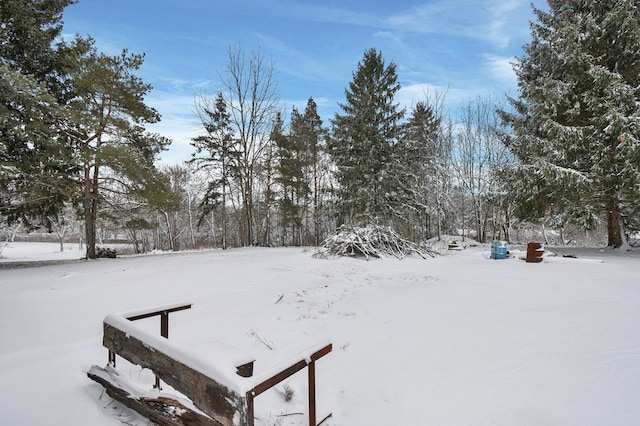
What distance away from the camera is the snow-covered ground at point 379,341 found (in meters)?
2.16

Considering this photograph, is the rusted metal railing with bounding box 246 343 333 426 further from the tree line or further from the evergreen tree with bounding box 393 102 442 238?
the evergreen tree with bounding box 393 102 442 238

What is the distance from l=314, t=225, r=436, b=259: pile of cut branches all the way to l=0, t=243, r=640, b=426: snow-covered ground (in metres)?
3.41

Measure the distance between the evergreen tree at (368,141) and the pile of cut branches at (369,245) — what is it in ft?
20.7

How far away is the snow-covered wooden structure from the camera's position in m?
1.42

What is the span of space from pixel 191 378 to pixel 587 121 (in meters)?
16.0

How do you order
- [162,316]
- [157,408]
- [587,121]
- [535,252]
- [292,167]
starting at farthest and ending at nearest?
[292,167]
[587,121]
[535,252]
[162,316]
[157,408]

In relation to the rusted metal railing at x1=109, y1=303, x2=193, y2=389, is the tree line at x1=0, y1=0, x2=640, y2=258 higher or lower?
higher

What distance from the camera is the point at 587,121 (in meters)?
12.0

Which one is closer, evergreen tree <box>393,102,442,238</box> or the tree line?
the tree line

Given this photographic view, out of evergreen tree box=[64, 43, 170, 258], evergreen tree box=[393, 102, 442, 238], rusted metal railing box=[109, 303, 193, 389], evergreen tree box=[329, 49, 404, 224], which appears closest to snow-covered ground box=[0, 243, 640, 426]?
rusted metal railing box=[109, 303, 193, 389]

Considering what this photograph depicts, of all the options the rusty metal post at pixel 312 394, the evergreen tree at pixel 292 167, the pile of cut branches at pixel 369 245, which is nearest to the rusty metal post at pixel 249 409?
the rusty metal post at pixel 312 394

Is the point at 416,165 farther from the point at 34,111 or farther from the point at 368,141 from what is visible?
the point at 34,111

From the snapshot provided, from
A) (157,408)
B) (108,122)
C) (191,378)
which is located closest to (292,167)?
(108,122)

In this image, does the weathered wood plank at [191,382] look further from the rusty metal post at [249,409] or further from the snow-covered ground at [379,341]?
the snow-covered ground at [379,341]
